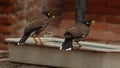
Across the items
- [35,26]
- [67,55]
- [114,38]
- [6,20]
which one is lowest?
[114,38]

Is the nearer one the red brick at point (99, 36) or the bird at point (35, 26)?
the bird at point (35, 26)

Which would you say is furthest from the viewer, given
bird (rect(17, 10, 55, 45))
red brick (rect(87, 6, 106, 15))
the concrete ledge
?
red brick (rect(87, 6, 106, 15))

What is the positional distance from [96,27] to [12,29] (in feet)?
4.29

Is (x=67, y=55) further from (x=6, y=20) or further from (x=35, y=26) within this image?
(x=6, y=20)

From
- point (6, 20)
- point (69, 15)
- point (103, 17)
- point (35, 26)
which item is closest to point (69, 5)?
point (69, 15)

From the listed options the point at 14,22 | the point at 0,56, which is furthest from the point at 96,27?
the point at 0,56

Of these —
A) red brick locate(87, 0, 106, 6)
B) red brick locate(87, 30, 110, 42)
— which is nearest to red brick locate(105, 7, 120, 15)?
red brick locate(87, 0, 106, 6)

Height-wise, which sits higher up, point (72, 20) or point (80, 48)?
point (80, 48)

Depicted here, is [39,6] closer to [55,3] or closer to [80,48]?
[55,3]

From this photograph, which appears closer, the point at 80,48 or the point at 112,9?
the point at 80,48

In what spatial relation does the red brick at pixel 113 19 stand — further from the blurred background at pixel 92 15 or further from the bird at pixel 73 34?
the bird at pixel 73 34

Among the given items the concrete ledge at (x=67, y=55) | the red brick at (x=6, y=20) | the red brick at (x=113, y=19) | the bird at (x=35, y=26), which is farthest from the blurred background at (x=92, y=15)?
the concrete ledge at (x=67, y=55)

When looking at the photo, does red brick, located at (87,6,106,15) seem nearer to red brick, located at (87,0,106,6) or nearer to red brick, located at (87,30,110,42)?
red brick, located at (87,0,106,6)

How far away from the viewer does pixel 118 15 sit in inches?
274
